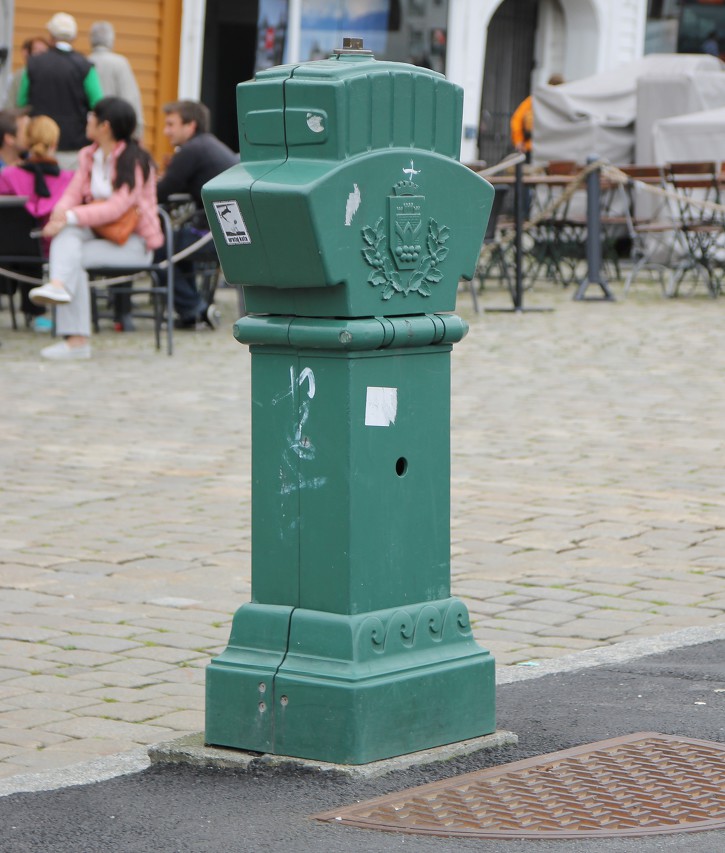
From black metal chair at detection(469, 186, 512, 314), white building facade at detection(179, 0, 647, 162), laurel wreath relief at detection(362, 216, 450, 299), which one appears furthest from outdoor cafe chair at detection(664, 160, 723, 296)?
laurel wreath relief at detection(362, 216, 450, 299)

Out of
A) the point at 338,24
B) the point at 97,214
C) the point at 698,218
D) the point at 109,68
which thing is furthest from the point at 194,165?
the point at 338,24

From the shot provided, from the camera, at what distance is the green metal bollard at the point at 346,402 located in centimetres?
371

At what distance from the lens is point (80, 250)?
11.6m

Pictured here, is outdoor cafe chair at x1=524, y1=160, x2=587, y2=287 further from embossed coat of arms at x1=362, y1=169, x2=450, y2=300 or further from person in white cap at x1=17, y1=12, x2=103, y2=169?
embossed coat of arms at x1=362, y1=169, x2=450, y2=300

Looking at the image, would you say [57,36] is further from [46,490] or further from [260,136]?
[260,136]

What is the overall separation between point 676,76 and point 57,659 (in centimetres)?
1729

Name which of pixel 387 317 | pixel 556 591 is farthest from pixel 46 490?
pixel 387 317

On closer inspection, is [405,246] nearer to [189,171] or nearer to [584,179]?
[189,171]

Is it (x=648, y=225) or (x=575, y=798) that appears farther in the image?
(x=648, y=225)

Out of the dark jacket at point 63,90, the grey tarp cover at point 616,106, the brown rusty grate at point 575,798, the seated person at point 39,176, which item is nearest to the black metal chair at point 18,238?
the seated person at point 39,176

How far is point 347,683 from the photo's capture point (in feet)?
12.2

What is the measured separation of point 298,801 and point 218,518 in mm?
3363

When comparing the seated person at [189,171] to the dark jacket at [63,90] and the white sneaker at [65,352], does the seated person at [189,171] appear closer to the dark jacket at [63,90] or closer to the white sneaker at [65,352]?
the white sneaker at [65,352]

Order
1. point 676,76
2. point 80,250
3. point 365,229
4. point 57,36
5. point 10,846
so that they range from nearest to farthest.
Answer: point 10,846 < point 365,229 < point 80,250 < point 57,36 < point 676,76
